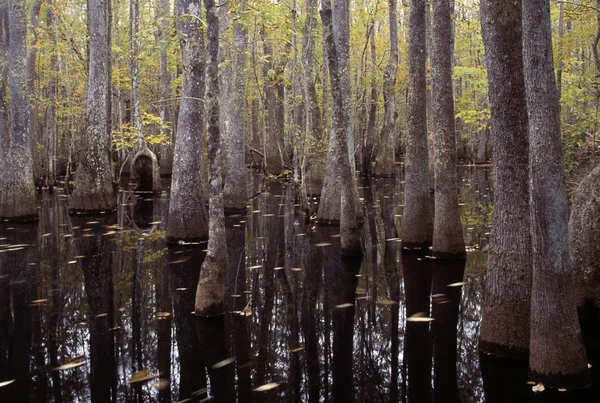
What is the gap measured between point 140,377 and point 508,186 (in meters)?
3.40

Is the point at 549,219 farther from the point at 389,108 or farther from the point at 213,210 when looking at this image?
the point at 389,108

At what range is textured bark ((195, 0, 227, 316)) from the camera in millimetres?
5629

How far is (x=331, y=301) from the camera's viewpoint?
6.34 m

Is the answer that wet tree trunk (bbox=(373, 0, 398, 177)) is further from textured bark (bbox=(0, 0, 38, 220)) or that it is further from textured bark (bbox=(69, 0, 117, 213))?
textured bark (bbox=(0, 0, 38, 220))

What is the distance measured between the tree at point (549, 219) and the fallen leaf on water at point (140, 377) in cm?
297

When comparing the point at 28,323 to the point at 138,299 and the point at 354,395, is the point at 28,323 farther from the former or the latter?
the point at 354,395

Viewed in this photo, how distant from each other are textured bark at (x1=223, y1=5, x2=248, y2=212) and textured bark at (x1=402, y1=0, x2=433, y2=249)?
545cm

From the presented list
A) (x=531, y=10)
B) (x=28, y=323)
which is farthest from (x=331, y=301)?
(x=531, y=10)

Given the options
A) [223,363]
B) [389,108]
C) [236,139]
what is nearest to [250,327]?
[223,363]

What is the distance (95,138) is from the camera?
1382 centimetres

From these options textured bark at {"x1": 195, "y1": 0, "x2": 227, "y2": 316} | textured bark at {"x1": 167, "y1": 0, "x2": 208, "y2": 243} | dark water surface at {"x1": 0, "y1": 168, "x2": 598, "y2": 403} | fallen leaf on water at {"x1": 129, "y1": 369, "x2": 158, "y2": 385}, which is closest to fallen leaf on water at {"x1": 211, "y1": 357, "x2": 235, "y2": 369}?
dark water surface at {"x1": 0, "y1": 168, "x2": 598, "y2": 403}

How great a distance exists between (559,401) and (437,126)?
496 centimetres

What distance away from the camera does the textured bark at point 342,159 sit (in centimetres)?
818

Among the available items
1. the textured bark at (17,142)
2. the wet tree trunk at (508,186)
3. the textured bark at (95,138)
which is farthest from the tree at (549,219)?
the textured bark at (95,138)
